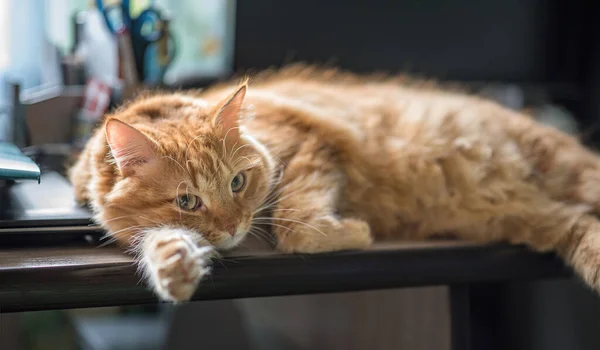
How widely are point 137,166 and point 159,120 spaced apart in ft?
0.42

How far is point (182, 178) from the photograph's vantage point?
0.90m

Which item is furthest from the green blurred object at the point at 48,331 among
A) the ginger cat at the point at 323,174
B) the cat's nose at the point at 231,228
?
the cat's nose at the point at 231,228

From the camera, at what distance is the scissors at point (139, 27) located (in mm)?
1368

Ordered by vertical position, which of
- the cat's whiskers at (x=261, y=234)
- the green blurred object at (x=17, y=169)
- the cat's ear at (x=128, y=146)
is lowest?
the cat's whiskers at (x=261, y=234)

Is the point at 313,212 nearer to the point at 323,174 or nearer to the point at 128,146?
the point at 323,174

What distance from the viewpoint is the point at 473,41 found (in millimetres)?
1827

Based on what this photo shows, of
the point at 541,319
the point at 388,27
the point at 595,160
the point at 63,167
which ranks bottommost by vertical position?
the point at 541,319

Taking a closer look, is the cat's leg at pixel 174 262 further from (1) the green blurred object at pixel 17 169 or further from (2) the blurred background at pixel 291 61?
(2) the blurred background at pixel 291 61

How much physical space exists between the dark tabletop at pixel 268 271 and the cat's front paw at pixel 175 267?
0.04 metres

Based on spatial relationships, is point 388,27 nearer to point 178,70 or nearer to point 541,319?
point 178,70

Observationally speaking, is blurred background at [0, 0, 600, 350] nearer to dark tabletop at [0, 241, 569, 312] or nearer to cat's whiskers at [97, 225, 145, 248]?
dark tabletop at [0, 241, 569, 312]

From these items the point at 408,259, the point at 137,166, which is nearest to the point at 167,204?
the point at 137,166

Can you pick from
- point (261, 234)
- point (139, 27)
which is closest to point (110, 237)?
point (261, 234)

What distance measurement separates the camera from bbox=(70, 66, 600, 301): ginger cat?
2.97ft
